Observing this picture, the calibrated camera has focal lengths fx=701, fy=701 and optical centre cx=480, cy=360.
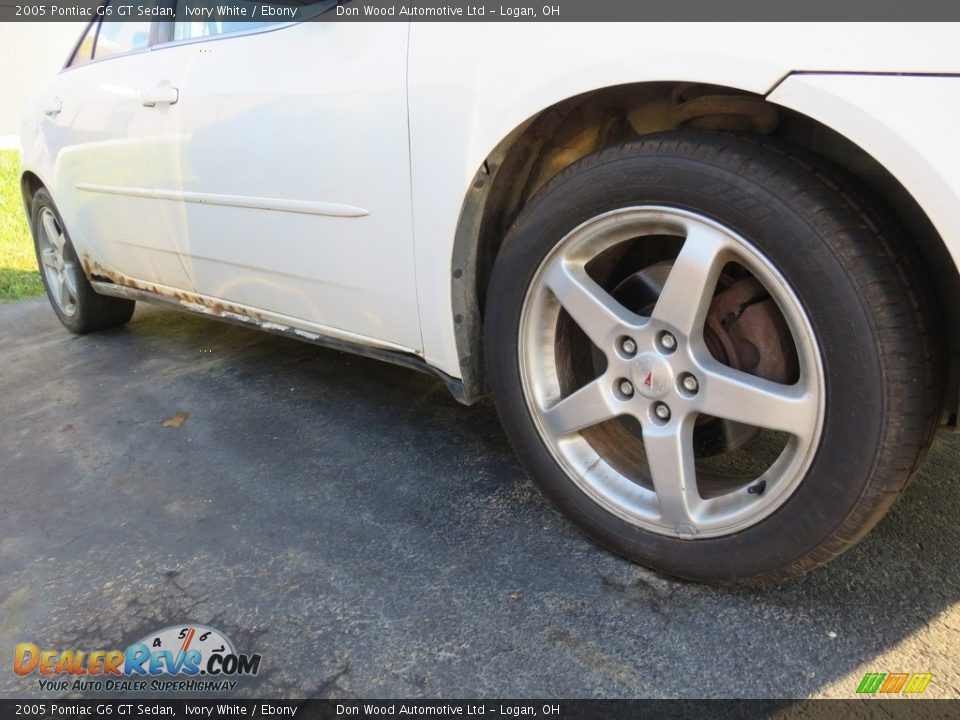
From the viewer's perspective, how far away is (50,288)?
395 cm

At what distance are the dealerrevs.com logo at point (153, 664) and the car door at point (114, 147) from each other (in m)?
1.57

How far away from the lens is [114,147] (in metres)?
2.79

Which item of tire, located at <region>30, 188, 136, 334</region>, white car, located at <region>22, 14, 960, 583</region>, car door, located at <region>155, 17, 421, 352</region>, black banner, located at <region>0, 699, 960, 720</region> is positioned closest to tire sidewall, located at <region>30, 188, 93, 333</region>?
tire, located at <region>30, 188, 136, 334</region>

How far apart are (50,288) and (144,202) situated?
167 cm

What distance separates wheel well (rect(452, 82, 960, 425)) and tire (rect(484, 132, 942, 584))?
82 millimetres

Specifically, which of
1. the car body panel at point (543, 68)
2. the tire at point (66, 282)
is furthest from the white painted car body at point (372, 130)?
the tire at point (66, 282)

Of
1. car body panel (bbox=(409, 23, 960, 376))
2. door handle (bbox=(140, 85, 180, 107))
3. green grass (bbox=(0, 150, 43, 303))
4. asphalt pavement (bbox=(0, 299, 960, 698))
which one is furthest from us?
green grass (bbox=(0, 150, 43, 303))

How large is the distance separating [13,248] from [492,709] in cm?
679

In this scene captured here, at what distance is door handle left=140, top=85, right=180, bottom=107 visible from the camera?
94.3 inches

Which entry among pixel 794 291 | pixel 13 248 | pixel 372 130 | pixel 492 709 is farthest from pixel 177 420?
pixel 13 248

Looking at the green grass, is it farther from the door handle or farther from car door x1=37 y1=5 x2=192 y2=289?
the door handle

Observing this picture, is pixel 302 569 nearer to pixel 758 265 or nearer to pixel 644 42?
pixel 758 265

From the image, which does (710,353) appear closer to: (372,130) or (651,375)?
(651,375)

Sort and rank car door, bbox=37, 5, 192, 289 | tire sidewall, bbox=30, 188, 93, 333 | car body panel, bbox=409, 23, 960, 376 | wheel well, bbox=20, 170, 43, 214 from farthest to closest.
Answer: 1. wheel well, bbox=20, 170, 43, 214
2. tire sidewall, bbox=30, 188, 93, 333
3. car door, bbox=37, 5, 192, 289
4. car body panel, bbox=409, 23, 960, 376
